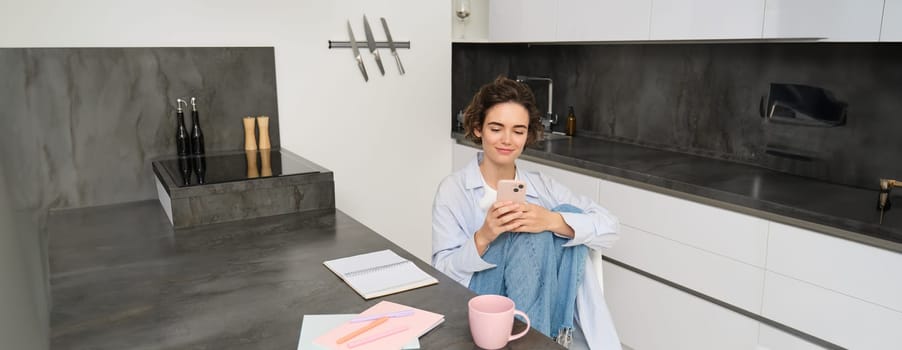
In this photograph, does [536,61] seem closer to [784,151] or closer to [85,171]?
[784,151]

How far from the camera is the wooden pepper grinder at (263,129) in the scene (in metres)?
3.03

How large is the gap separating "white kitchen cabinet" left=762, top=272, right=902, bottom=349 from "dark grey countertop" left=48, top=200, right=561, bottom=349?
121 cm

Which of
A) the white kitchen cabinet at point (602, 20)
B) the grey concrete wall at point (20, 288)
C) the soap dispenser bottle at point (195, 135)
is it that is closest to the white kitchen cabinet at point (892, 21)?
the white kitchen cabinet at point (602, 20)

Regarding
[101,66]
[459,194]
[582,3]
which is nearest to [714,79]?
[582,3]

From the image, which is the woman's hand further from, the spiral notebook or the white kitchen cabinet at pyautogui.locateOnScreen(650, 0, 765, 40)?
the white kitchen cabinet at pyautogui.locateOnScreen(650, 0, 765, 40)

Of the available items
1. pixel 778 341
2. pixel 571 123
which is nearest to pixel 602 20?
pixel 571 123

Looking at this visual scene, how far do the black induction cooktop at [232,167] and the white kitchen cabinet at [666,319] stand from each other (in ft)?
4.57

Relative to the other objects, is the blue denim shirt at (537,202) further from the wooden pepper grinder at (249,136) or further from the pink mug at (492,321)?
the wooden pepper grinder at (249,136)

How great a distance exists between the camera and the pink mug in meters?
1.23

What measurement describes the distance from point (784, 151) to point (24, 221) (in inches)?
120

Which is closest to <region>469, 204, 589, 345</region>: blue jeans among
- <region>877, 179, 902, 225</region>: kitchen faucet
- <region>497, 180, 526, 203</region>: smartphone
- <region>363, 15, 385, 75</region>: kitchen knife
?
<region>497, 180, 526, 203</region>: smartphone

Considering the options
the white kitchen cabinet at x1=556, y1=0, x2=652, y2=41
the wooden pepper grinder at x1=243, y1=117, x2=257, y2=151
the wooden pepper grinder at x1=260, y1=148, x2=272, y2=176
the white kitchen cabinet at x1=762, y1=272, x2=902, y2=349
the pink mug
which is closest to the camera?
the pink mug

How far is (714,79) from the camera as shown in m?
2.93

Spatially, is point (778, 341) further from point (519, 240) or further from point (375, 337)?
point (375, 337)
